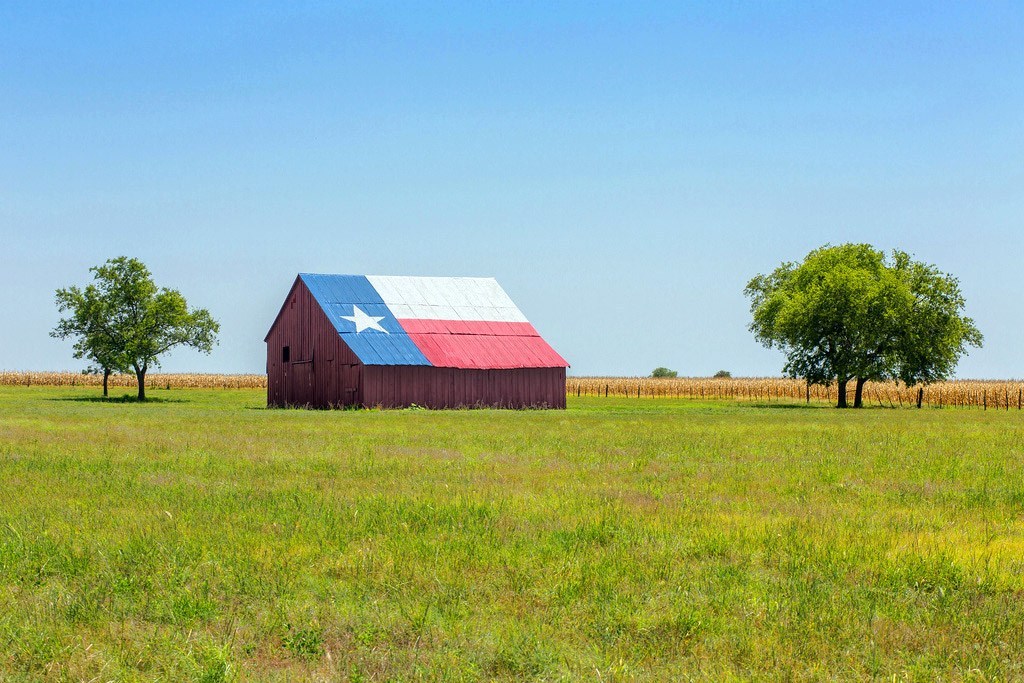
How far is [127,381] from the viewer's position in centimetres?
Answer: 11775

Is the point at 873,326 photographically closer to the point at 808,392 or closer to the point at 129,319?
the point at 808,392

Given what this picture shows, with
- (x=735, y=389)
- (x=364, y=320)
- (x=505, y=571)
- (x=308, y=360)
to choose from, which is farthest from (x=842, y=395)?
(x=505, y=571)

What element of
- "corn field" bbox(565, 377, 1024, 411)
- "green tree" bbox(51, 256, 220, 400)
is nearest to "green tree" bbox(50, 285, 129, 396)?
"green tree" bbox(51, 256, 220, 400)

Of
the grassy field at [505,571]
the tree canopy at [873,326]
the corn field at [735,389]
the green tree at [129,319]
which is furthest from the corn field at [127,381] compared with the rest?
the grassy field at [505,571]

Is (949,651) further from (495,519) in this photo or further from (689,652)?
(495,519)

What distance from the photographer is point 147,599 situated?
9883mm

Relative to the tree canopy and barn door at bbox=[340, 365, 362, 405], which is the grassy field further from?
the tree canopy

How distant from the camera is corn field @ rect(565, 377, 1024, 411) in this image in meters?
87.9

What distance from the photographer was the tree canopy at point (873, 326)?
78.7 meters

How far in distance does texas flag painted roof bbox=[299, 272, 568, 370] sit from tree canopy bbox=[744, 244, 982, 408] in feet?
68.7

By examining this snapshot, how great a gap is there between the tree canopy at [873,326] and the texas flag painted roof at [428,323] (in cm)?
2095

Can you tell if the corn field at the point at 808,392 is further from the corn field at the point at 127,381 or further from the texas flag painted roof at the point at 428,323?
the corn field at the point at 127,381

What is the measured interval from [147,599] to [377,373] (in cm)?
5390

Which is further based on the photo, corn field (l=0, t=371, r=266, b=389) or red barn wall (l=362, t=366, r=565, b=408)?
corn field (l=0, t=371, r=266, b=389)
